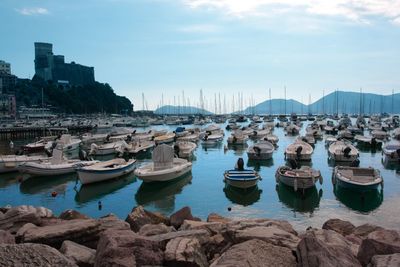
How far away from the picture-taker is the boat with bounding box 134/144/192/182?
97.0ft

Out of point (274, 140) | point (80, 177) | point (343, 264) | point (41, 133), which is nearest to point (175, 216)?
point (343, 264)

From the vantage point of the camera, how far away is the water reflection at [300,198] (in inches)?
936

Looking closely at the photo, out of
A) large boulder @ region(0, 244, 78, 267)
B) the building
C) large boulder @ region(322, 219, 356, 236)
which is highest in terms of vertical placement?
the building

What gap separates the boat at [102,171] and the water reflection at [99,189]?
378mm

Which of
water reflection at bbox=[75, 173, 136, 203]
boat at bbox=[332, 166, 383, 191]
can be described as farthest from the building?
boat at bbox=[332, 166, 383, 191]

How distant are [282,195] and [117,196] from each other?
11337 millimetres

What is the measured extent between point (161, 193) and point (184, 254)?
19.7 m

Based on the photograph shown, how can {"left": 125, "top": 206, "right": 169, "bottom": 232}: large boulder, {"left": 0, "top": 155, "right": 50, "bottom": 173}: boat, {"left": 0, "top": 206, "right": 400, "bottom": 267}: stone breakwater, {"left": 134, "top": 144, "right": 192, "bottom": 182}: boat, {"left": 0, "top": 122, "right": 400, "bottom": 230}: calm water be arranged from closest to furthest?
{"left": 0, "top": 206, "right": 400, "bottom": 267}: stone breakwater, {"left": 125, "top": 206, "right": 169, "bottom": 232}: large boulder, {"left": 0, "top": 122, "right": 400, "bottom": 230}: calm water, {"left": 134, "top": 144, "right": 192, "bottom": 182}: boat, {"left": 0, "top": 155, "right": 50, "bottom": 173}: boat

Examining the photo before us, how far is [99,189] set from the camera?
2994 centimetres

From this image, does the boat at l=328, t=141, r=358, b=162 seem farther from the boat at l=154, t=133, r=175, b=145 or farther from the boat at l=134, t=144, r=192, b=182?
the boat at l=154, t=133, r=175, b=145

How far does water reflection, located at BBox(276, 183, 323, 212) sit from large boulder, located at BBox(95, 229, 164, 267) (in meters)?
15.7

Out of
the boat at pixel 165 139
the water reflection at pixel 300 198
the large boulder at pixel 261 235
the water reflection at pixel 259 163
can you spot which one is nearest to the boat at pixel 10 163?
the water reflection at pixel 259 163

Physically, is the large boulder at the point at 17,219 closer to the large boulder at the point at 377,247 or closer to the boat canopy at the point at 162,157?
the large boulder at the point at 377,247

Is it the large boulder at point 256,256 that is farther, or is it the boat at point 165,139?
the boat at point 165,139
